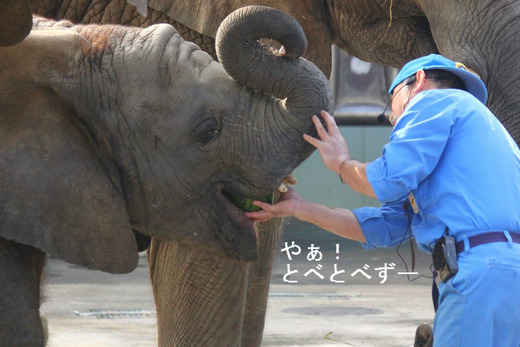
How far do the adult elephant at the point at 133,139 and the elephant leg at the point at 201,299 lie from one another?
0.97 metres

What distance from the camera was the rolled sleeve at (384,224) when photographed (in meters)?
3.99

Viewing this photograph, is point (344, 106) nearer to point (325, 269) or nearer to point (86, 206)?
point (325, 269)

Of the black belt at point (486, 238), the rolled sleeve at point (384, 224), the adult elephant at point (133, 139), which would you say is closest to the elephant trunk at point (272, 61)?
the adult elephant at point (133, 139)

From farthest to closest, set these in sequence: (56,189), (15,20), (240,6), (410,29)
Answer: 1. (410,29)
2. (240,6)
3. (56,189)
4. (15,20)

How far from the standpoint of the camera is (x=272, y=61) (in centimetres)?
371

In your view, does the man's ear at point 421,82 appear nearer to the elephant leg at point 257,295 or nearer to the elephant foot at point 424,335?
the elephant leg at point 257,295

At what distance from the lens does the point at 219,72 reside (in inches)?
147

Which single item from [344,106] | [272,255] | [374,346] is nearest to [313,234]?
[344,106]

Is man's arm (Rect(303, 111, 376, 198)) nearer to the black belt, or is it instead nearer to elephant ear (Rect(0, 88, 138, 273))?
the black belt

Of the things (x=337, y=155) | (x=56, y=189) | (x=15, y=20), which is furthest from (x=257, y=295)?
(x=15, y=20)

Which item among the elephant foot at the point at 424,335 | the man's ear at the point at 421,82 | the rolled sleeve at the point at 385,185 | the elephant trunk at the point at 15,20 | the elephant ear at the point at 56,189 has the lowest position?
the elephant foot at the point at 424,335

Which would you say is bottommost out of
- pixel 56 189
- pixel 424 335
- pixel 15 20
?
pixel 424 335

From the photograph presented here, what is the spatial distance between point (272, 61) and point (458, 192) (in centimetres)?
61

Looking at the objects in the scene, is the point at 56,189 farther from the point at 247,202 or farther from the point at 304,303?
the point at 304,303
